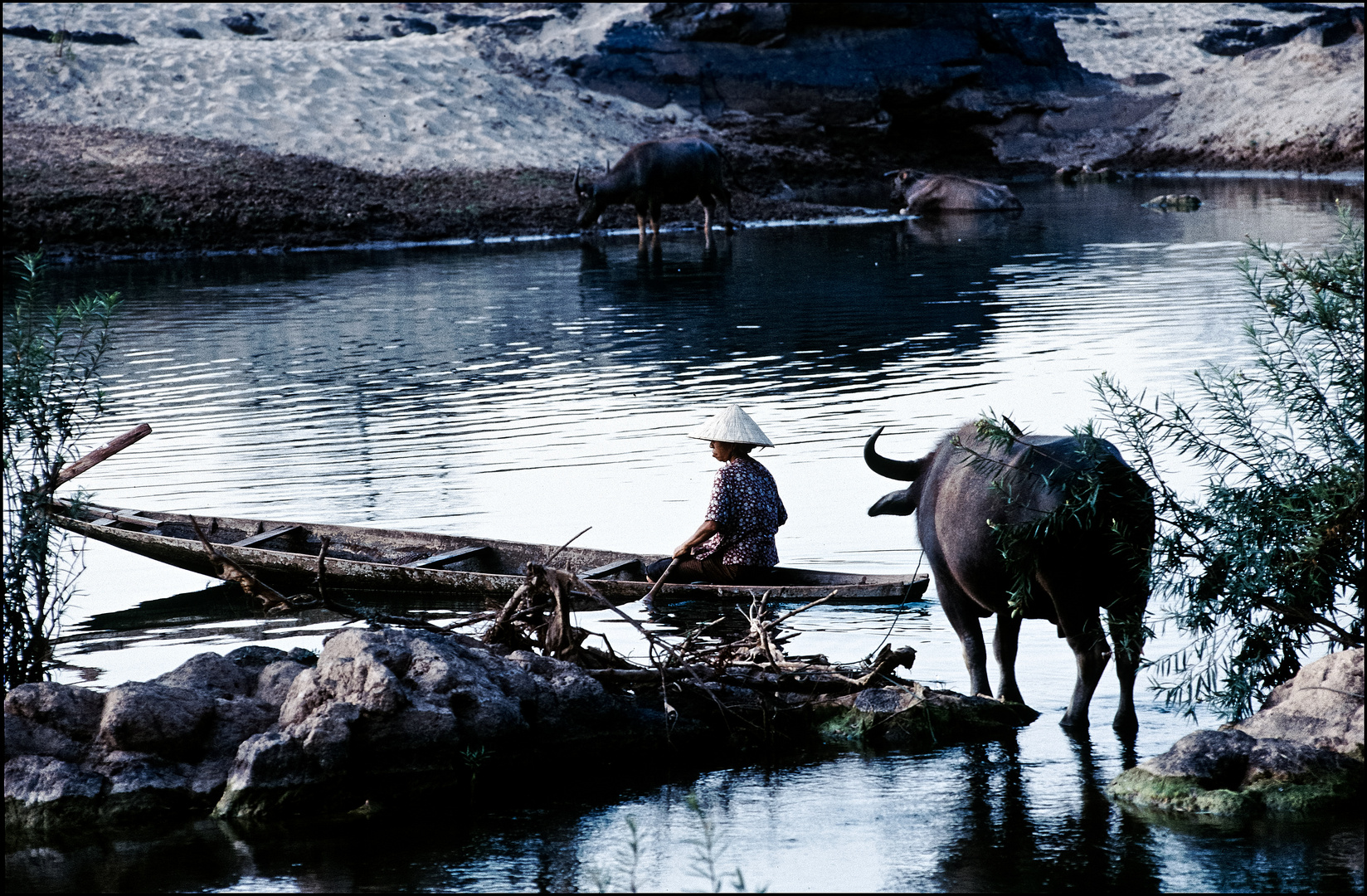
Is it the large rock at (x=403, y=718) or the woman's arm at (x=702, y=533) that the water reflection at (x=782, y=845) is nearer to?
the large rock at (x=403, y=718)

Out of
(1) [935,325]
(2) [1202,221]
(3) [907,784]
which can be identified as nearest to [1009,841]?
(3) [907,784]

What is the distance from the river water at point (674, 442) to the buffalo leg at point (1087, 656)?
15cm

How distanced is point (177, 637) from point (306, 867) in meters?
3.96

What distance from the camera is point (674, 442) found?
14.0 m

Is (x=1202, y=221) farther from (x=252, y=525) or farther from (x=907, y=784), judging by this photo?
(x=907, y=784)

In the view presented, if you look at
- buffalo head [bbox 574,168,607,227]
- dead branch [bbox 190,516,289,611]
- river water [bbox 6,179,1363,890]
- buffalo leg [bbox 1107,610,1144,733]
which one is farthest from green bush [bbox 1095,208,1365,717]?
buffalo head [bbox 574,168,607,227]

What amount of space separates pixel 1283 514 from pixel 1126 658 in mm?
905

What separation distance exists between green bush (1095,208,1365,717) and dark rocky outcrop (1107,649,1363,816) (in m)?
0.59

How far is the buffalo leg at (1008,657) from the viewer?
24.2 feet

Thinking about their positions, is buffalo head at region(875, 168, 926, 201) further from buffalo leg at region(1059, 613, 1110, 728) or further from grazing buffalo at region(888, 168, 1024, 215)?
buffalo leg at region(1059, 613, 1110, 728)

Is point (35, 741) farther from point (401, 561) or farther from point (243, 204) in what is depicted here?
point (243, 204)

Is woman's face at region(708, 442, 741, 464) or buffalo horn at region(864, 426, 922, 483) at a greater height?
buffalo horn at region(864, 426, 922, 483)

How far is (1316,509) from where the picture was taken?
6.89 m

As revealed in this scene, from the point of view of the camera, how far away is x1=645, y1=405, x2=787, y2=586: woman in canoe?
367 inches
